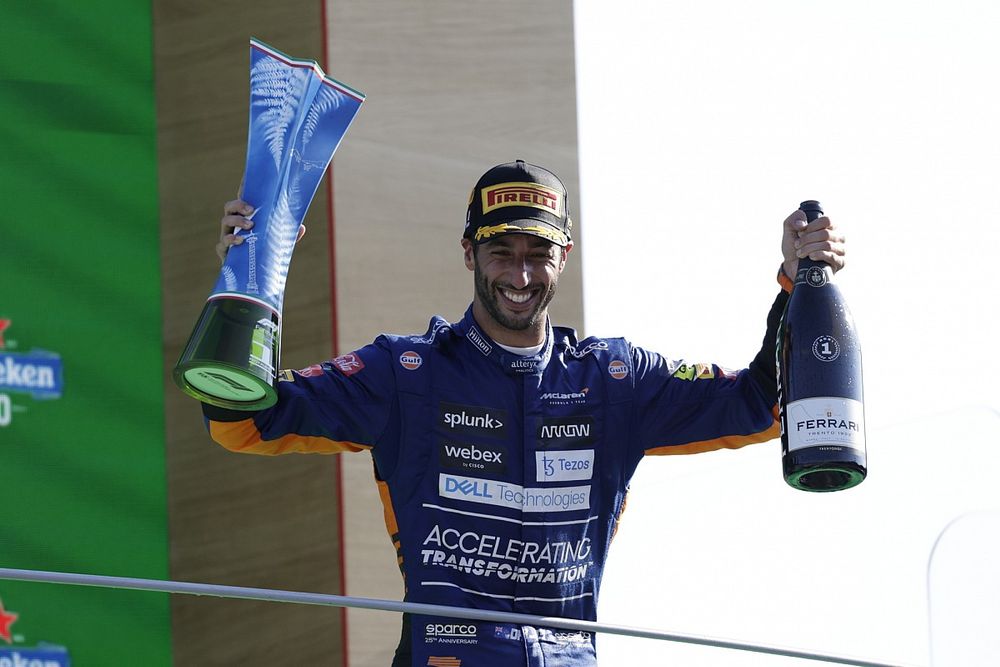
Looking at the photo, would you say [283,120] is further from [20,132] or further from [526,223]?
[20,132]

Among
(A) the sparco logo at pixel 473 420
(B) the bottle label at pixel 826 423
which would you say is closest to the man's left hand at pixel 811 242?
(B) the bottle label at pixel 826 423

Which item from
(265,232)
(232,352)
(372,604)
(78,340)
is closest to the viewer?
(372,604)

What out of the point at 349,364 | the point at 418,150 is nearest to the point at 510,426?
the point at 349,364

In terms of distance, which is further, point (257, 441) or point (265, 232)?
point (257, 441)

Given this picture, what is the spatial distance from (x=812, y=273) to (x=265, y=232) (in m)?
0.95

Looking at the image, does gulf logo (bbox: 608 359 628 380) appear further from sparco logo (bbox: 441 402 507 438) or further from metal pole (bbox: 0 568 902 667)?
metal pole (bbox: 0 568 902 667)

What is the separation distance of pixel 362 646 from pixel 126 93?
164 centimetres

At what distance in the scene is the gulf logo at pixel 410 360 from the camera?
2.82 m

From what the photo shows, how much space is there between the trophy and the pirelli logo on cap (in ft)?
1.03

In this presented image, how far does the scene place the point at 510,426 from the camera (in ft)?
9.21

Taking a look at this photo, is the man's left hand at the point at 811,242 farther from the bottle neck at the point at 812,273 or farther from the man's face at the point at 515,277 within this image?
the man's face at the point at 515,277

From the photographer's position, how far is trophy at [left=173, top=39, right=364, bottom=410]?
2445mm

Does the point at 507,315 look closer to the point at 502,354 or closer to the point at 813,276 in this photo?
the point at 502,354

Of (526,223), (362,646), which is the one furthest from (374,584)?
(526,223)
